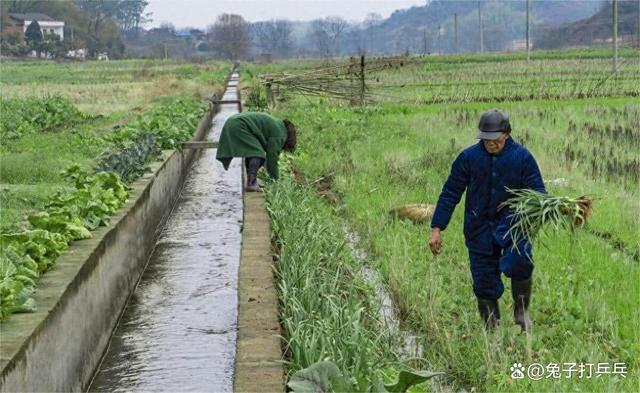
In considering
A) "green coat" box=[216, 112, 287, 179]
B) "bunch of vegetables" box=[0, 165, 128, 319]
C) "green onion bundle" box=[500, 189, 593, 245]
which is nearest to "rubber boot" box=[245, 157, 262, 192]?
"green coat" box=[216, 112, 287, 179]

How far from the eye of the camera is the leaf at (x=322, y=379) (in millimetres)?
3670

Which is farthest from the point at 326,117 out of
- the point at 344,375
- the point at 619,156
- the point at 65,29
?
the point at 65,29

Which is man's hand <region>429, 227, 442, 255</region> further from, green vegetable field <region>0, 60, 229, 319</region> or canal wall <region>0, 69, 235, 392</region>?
green vegetable field <region>0, 60, 229, 319</region>


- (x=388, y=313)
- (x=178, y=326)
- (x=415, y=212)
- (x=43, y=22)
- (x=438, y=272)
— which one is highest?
(x=43, y=22)

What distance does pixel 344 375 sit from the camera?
153 inches

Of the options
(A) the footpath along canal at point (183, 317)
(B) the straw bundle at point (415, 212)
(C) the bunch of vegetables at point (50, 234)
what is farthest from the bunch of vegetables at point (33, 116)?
(B) the straw bundle at point (415, 212)

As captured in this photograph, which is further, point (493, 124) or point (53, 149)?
point (53, 149)

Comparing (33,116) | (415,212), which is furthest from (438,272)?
(33,116)

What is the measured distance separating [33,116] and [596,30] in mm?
93096

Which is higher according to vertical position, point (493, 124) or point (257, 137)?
point (493, 124)

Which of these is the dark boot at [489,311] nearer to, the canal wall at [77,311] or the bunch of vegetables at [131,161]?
the canal wall at [77,311]

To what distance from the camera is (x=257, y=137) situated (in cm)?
1034

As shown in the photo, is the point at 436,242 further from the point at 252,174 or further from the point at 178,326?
the point at 252,174

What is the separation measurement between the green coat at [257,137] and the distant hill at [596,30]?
88.3 meters
